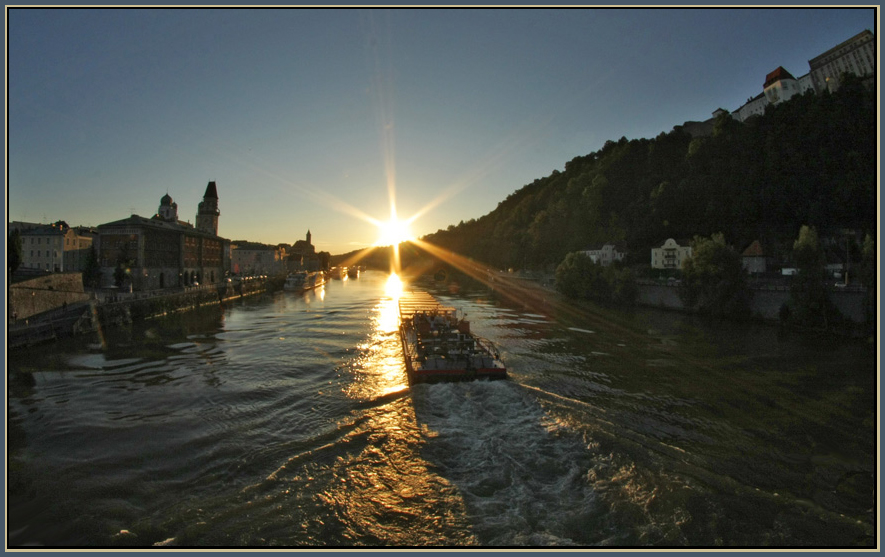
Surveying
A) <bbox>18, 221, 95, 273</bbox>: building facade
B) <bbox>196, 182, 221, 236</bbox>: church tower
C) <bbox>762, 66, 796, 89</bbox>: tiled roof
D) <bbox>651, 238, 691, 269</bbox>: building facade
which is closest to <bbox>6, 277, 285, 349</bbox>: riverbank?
<bbox>18, 221, 95, 273</bbox>: building facade

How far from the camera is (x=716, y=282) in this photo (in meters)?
45.7

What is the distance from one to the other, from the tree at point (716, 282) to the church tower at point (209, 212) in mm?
121469

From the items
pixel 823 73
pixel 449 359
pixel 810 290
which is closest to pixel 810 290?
pixel 810 290

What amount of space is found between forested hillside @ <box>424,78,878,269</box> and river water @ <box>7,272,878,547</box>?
52.6 metres

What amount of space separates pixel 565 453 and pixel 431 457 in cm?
379

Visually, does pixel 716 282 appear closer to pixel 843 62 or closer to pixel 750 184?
pixel 750 184

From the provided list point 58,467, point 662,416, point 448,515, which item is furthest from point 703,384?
point 58,467

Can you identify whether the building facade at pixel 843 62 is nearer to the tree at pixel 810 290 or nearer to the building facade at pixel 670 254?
the building facade at pixel 670 254

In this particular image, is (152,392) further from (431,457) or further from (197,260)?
(197,260)

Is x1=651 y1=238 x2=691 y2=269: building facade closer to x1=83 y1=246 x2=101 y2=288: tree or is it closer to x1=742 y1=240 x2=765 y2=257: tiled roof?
x1=742 y1=240 x2=765 y2=257: tiled roof

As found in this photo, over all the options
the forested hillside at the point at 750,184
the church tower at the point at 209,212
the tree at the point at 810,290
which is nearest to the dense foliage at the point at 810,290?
the tree at the point at 810,290

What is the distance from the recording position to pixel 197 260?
260ft

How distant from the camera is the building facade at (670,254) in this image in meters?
75.9

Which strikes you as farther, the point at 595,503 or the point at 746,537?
the point at 595,503
